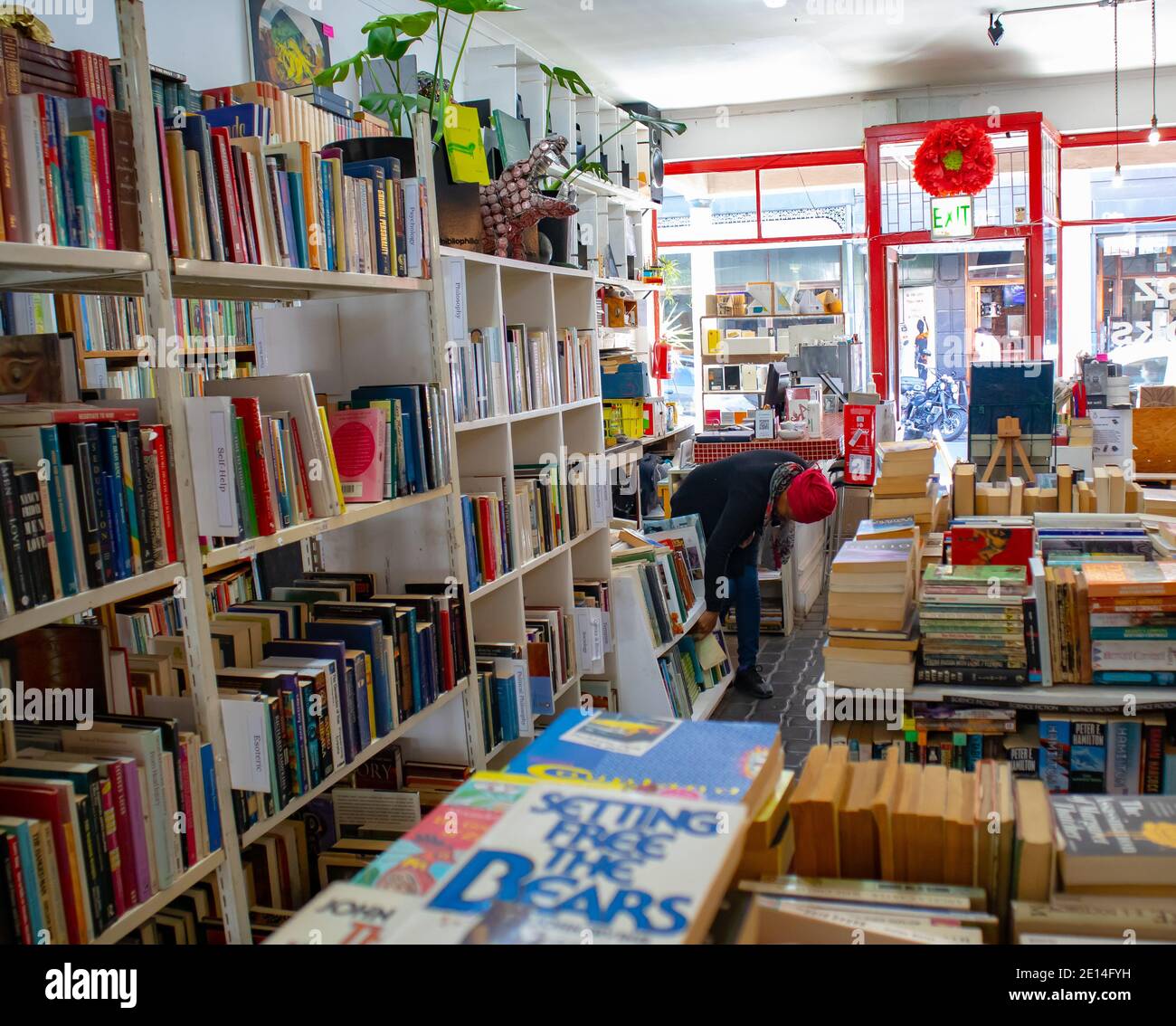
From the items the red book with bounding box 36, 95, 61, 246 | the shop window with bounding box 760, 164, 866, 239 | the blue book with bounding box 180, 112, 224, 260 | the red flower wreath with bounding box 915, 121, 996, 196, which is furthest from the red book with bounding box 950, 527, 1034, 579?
the shop window with bounding box 760, 164, 866, 239

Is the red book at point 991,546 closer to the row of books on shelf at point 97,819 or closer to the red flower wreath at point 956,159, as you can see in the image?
the row of books on shelf at point 97,819

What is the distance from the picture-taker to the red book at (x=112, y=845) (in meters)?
1.85

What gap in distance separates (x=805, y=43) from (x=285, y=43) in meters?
4.98

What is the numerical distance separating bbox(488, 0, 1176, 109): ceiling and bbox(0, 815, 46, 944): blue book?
6516mm

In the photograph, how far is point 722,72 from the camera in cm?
977

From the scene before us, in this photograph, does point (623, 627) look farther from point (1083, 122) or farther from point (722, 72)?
point (1083, 122)

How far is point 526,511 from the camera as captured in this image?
3957mm

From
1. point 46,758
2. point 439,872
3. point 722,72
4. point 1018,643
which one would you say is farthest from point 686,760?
point 722,72

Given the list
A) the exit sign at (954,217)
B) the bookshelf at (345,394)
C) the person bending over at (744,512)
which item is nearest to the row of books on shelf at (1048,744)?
the bookshelf at (345,394)

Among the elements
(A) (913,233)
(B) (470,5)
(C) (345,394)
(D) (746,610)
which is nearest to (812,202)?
(A) (913,233)

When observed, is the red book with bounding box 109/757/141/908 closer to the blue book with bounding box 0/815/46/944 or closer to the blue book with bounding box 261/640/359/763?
the blue book with bounding box 0/815/46/944

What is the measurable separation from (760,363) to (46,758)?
8.51 meters

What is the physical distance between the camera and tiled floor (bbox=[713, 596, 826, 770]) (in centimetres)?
504

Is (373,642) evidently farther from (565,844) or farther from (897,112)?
(897,112)
